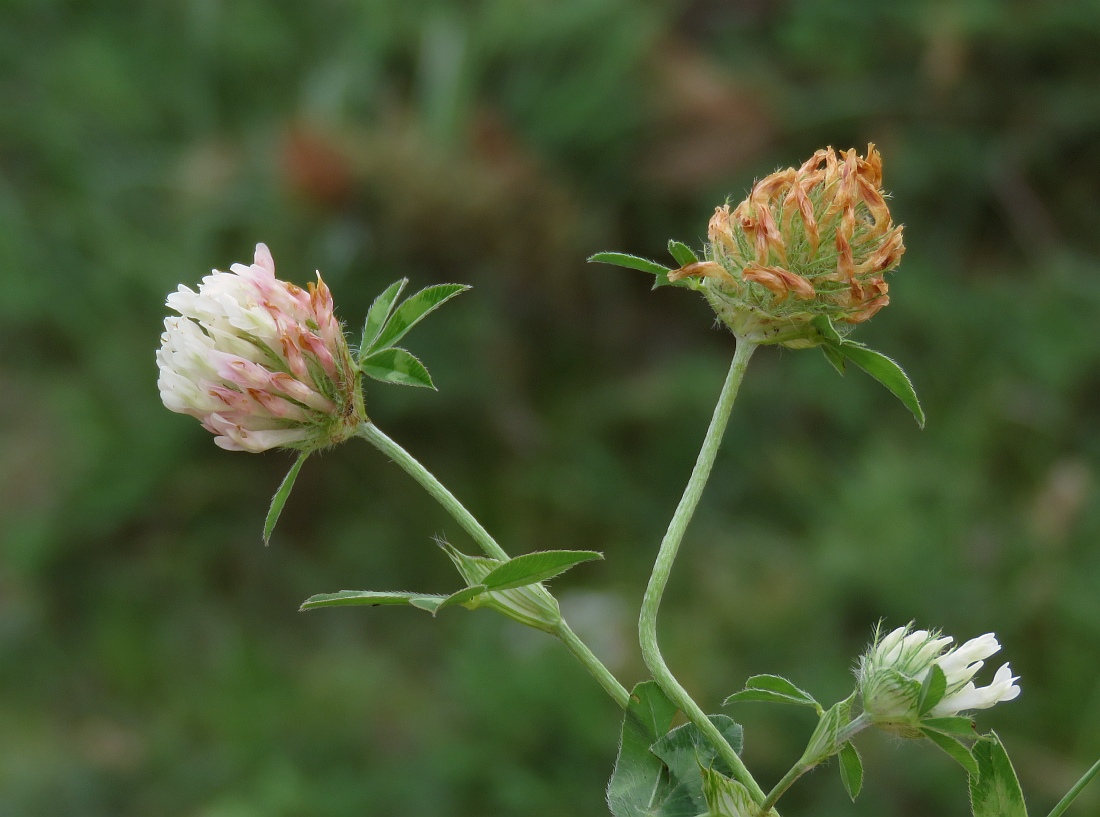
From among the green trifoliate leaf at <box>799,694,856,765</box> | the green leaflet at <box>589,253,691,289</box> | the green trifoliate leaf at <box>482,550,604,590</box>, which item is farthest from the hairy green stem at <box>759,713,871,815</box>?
the green leaflet at <box>589,253,691,289</box>

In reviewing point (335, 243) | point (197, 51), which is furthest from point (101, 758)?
point (197, 51)

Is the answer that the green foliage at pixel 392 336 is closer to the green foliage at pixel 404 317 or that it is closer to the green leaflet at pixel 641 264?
the green foliage at pixel 404 317

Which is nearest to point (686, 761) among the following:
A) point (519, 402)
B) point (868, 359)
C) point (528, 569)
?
point (528, 569)

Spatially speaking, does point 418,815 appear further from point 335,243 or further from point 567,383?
point 335,243

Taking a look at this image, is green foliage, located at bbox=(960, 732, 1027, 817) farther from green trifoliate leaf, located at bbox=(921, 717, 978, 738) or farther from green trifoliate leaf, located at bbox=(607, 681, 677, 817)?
green trifoliate leaf, located at bbox=(607, 681, 677, 817)

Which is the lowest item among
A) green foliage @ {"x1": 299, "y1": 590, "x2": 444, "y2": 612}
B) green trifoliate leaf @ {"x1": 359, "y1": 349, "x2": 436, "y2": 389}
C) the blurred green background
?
the blurred green background

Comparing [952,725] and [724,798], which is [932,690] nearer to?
[952,725]
